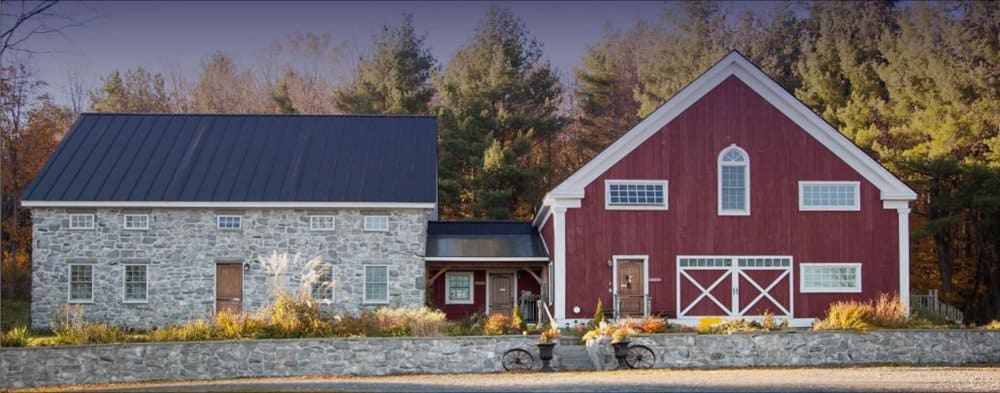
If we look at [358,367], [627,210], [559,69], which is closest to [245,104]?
[559,69]

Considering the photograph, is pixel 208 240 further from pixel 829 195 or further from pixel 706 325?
pixel 829 195

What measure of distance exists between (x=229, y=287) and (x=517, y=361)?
11.1 m

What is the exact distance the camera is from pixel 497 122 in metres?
42.7

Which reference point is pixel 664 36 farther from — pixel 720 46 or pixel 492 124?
pixel 492 124

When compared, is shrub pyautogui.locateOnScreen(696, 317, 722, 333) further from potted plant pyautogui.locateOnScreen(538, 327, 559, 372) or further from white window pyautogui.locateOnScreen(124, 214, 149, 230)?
white window pyautogui.locateOnScreen(124, 214, 149, 230)

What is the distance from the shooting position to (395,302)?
28.9 m

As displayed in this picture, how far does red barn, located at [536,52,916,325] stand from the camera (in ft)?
91.9

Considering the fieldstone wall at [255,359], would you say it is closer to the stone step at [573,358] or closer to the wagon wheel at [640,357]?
the stone step at [573,358]

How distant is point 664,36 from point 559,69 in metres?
5.14

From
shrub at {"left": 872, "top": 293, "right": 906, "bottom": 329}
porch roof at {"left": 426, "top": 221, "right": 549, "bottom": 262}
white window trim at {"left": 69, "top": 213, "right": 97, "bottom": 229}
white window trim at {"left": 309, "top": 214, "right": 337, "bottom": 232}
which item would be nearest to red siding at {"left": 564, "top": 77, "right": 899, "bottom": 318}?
porch roof at {"left": 426, "top": 221, "right": 549, "bottom": 262}

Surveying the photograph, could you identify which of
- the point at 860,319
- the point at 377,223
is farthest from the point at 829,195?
the point at 377,223

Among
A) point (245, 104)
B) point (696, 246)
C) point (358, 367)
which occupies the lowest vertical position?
point (358, 367)

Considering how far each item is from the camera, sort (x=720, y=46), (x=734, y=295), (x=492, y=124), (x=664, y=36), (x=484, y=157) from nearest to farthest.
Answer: (x=734, y=295) < (x=484, y=157) < (x=492, y=124) < (x=720, y=46) < (x=664, y=36)

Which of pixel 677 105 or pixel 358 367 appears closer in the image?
pixel 358 367
